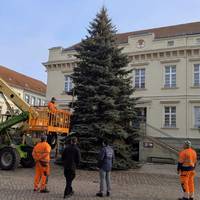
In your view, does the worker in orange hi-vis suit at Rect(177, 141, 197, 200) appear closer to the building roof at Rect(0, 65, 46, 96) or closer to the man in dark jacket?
the man in dark jacket

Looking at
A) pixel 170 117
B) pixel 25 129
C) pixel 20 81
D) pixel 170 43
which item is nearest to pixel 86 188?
pixel 25 129

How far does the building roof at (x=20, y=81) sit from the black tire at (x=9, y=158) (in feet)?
124

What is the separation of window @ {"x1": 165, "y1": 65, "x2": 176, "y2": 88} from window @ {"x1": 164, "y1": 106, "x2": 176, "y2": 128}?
196cm

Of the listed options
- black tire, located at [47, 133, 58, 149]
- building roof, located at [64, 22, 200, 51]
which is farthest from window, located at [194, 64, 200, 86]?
black tire, located at [47, 133, 58, 149]

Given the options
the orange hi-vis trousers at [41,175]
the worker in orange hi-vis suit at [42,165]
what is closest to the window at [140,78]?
the worker in orange hi-vis suit at [42,165]

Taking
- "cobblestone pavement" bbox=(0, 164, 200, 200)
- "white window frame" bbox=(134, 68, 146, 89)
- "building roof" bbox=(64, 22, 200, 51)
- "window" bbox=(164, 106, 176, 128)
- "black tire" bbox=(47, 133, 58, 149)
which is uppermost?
"building roof" bbox=(64, 22, 200, 51)

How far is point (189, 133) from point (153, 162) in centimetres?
413

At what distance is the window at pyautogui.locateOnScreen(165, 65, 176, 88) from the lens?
102ft

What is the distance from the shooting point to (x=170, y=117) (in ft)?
101

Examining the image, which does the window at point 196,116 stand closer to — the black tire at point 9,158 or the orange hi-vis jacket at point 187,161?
the black tire at point 9,158

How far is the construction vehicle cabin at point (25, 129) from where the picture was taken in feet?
54.6

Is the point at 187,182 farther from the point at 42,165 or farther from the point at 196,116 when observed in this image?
the point at 196,116

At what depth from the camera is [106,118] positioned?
63.1 ft

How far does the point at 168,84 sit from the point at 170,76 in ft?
2.31
